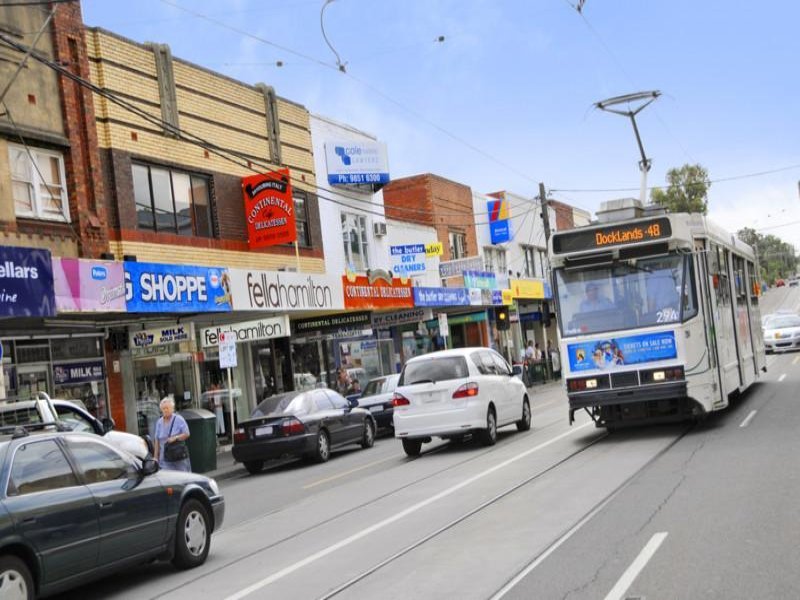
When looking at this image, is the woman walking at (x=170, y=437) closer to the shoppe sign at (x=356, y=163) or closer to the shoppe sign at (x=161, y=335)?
the shoppe sign at (x=161, y=335)

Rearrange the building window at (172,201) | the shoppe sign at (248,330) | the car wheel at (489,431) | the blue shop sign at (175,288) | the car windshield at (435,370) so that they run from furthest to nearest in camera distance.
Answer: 1. the building window at (172,201)
2. the shoppe sign at (248,330)
3. the blue shop sign at (175,288)
4. the car windshield at (435,370)
5. the car wheel at (489,431)

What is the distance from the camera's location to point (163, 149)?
23.2m

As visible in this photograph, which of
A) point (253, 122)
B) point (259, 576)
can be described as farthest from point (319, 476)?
point (253, 122)

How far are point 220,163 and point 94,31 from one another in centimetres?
508

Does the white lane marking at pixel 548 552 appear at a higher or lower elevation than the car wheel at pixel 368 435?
higher

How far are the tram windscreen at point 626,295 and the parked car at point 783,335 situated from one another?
25.1 metres

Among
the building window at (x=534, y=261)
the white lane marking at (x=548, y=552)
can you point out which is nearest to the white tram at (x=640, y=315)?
the white lane marking at (x=548, y=552)

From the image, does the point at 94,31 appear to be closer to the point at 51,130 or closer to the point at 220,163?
the point at 51,130

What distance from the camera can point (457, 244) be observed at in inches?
1668

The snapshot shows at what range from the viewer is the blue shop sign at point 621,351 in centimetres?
1406

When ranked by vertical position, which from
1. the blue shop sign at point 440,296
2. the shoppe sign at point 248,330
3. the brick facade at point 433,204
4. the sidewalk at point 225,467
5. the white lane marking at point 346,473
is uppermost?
the brick facade at point 433,204

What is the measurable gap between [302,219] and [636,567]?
23.4 metres

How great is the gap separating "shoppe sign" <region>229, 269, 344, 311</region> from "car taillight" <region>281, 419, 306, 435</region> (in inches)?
151

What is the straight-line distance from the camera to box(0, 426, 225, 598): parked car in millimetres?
6898
